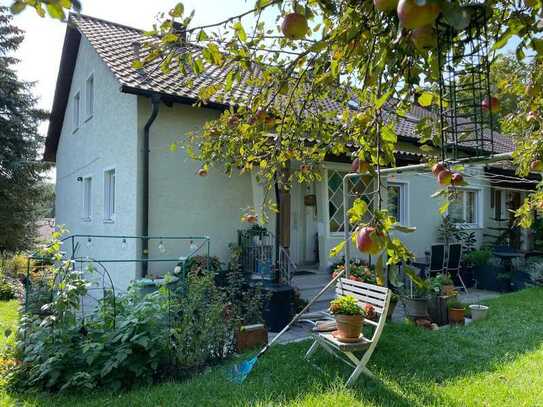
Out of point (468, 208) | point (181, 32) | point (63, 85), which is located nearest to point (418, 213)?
point (468, 208)

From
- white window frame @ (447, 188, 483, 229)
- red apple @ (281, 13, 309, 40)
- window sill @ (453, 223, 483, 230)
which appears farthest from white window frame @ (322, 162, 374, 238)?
red apple @ (281, 13, 309, 40)

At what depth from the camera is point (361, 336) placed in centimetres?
437

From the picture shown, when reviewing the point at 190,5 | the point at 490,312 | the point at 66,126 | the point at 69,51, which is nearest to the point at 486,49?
the point at 190,5

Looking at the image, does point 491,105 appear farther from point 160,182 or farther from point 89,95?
point 89,95

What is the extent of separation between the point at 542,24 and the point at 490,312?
6.61m

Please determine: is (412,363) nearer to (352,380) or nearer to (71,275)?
(352,380)

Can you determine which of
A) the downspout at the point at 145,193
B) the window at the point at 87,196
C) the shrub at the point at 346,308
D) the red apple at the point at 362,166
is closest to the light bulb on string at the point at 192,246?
the downspout at the point at 145,193

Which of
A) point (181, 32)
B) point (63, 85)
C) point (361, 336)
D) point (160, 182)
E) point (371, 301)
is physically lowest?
point (361, 336)

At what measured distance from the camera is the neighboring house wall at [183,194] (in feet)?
24.4

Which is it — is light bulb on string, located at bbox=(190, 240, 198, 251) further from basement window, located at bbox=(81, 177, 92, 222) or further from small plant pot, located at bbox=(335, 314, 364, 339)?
basement window, located at bbox=(81, 177, 92, 222)

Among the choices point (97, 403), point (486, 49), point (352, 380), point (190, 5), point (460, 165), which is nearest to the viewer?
point (486, 49)

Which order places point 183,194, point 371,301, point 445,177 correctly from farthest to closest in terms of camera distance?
point 183,194 < point 371,301 < point 445,177

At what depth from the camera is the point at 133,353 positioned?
423 cm

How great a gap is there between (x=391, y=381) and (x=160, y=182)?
16.6 feet
